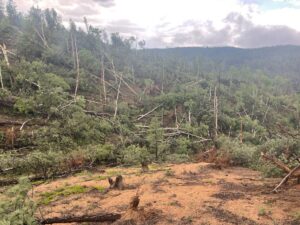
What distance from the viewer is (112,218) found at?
11.4 metres

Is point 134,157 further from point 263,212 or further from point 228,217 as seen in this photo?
point 263,212

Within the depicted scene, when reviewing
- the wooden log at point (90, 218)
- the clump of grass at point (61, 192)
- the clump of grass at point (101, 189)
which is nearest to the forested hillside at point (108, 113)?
the clump of grass at point (61, 192)

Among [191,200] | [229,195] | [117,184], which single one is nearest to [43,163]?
[117,184]

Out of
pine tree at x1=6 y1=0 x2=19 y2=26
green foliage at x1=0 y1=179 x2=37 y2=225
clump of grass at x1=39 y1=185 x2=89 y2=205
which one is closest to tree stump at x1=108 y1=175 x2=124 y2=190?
clump of grass at x1=39 y1=185 x2=89 y2=205

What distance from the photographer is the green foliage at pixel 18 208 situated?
29.7 feet

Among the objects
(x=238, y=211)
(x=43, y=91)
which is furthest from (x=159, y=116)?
(x=238, y=211)

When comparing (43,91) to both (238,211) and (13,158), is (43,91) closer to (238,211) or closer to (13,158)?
(13,158)

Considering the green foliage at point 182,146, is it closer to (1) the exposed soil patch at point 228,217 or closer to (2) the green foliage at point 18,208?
(1) the exposed soil patch at point 228,217

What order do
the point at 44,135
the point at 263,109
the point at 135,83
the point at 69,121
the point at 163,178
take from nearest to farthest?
1. the point at 163,178
2. the point at 44,135
3. the point at 69,121
4. the point at 263,109
5. the point at 135,83

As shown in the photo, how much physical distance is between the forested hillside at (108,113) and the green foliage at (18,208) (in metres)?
9.59

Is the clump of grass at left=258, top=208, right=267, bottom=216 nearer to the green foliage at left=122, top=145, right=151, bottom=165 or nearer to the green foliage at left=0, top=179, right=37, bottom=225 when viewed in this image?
the green foliage at left=0, top=179, right=37, bottom=225

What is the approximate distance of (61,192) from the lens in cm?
1700

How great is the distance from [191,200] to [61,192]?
679cm

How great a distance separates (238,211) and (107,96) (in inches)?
1893
